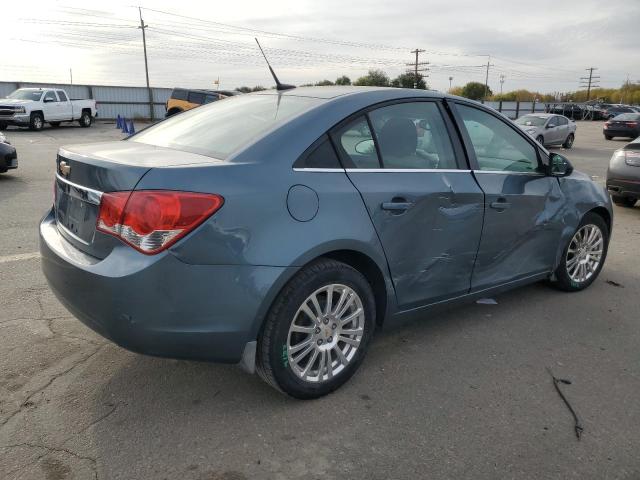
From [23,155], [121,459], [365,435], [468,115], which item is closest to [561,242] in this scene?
[468,115]

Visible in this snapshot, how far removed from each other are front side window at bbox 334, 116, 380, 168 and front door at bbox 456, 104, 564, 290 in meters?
0.87

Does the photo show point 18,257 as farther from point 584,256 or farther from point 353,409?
point 584,256

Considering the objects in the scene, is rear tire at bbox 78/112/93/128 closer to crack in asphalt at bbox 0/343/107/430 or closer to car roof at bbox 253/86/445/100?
car roof at bbox 253/86/445/100

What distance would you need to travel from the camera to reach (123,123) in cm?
2588

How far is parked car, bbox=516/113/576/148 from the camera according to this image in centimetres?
2138

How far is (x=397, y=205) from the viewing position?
309 centimetres

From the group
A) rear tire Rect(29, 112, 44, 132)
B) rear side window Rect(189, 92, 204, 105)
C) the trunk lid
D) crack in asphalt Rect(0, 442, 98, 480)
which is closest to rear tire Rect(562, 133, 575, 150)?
rear side window Rect(189, 92, 204, 105)

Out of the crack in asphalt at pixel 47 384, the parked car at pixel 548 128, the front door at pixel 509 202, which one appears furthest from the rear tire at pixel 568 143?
the crack in asphalt at pixel 47 384

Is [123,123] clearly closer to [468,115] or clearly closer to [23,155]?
[23,155]

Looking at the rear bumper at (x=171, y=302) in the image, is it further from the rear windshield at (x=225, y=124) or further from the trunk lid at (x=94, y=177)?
the rear windshield at (x=225, y=124)

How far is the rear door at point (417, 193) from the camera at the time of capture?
3.04m

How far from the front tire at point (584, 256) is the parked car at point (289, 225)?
3.05ft

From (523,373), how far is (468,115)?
1725 millimetres

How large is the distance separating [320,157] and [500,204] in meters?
1.51
